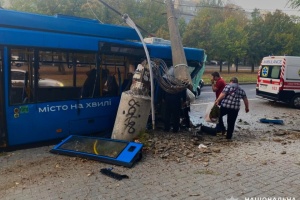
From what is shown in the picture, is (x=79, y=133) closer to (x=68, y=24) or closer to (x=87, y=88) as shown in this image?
(x=87, y=88)

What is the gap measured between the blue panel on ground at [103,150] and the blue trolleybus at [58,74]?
2.26 ft

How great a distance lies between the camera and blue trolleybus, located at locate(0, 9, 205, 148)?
5.96 meters

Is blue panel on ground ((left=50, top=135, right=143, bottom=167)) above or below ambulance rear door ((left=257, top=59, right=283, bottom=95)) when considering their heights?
below

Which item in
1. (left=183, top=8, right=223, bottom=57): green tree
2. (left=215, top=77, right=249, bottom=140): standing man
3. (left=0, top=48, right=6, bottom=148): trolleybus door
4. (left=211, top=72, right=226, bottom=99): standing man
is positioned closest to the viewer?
(left=0, top=48, right=6, bottom=148): trolleybus door

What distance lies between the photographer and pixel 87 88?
23.7ft

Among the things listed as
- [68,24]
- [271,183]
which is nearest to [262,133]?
[271,183]

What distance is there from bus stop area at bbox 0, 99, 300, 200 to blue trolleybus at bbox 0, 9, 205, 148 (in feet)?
2.09

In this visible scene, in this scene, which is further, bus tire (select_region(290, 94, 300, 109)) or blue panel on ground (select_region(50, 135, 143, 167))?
bus tire (select_region(290, 94, 300, 109))

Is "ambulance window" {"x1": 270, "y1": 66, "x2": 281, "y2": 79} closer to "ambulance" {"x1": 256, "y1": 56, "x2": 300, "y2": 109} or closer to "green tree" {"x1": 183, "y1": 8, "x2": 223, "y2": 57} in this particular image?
"ambulance" {"x1": 256, "y1": 56, "x2": 300, "y2": 109}

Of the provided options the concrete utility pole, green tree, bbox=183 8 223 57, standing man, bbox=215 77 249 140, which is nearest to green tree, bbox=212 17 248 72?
green tree, bbox=183 8 223 57

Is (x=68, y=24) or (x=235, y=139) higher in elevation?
(x=68, y=24)

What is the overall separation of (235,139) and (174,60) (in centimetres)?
282

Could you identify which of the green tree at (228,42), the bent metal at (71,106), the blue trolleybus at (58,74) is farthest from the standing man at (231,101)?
the green tree at (228,42)

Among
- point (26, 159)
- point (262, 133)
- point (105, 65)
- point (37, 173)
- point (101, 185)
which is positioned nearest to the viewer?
point (101, 185)
